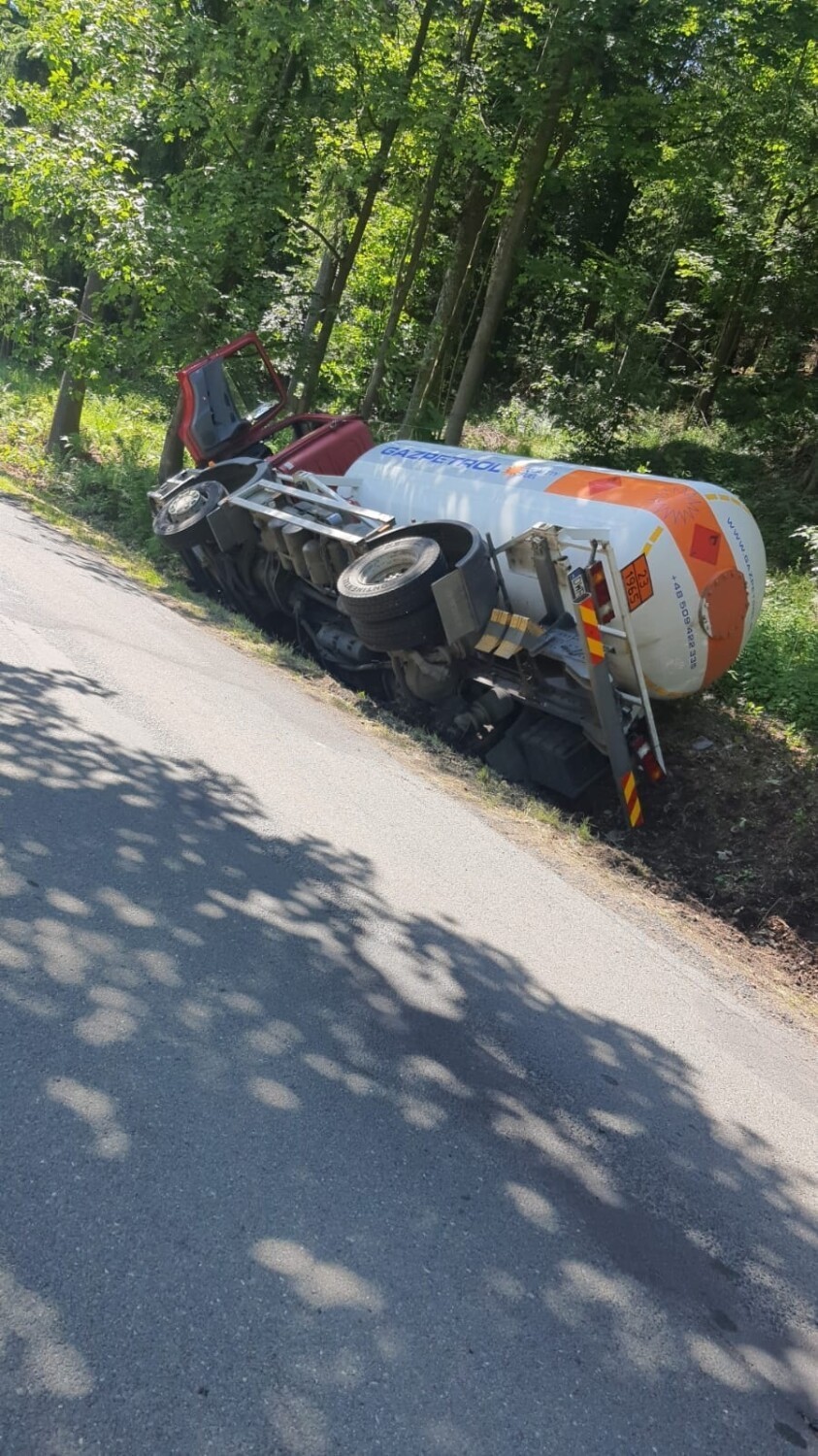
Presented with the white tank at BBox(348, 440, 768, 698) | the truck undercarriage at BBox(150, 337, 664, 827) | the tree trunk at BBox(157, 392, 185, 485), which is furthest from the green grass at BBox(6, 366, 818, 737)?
the truck undercarriage at BBox(150, 337, 664, 827)

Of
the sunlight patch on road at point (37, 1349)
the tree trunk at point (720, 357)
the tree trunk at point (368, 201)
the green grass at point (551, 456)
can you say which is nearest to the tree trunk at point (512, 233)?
the tree trunk at point (368, 201)

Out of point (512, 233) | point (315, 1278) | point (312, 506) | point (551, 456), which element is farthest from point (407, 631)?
point (551, 456)

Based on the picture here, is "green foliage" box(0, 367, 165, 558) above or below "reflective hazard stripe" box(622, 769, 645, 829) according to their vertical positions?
below

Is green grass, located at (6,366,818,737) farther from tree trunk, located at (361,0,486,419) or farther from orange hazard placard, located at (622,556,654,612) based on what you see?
tree trunk, located at (361,0,486,419)

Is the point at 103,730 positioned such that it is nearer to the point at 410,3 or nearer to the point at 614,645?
the point at 614,645

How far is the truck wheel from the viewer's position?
12.8 metres

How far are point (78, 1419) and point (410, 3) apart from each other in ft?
64.2

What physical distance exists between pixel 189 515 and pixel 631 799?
6.75 metres

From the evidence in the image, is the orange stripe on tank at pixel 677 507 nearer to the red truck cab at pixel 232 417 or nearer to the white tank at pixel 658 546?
the white tank at pixel 658 546

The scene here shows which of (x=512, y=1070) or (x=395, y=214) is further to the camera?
(x=395, y=214)

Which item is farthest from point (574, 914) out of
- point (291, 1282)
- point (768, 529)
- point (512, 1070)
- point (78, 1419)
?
point (768, 529)

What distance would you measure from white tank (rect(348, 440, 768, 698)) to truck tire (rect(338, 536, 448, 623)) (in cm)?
77

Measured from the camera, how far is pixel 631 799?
345 inches

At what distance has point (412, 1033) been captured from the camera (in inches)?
180
